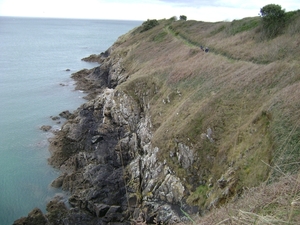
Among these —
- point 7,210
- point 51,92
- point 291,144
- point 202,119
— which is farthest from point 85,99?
point 291,144

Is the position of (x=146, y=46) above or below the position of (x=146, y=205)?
above

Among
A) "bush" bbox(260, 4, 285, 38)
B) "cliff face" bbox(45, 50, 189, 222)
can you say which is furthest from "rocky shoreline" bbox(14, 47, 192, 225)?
"bush" bbox(260, 4, 285, 38)

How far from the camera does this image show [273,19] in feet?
133

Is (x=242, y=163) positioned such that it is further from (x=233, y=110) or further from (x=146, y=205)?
(x=146, y=205)

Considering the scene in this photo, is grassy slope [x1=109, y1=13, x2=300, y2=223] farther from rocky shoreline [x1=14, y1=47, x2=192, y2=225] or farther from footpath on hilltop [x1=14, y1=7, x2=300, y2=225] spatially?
rocky shoreline [x1=14, y1=47, x2=192, y2=225]

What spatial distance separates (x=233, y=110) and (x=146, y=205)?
10275 millimetres

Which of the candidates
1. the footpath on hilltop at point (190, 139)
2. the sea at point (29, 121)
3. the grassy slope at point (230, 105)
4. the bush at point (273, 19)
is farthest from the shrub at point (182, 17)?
the bush at point (273, 19)

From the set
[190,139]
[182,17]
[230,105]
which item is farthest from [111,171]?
[182,17]

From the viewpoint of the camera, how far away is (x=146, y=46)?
6009 cm

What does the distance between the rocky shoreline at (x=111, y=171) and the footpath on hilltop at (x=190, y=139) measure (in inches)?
4.2

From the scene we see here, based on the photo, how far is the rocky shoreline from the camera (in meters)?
23.5

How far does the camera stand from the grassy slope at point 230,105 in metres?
18.6

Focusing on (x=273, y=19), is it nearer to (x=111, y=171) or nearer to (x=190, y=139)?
(x=190, y=139)

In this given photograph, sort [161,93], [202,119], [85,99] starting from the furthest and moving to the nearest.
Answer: [85,99] < [161,93] < [202,119]
